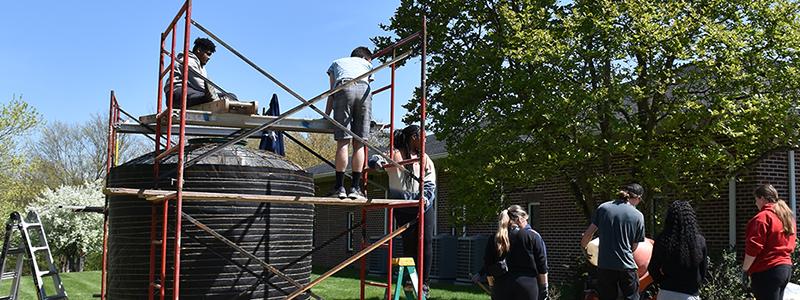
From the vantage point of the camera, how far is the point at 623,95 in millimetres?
13203

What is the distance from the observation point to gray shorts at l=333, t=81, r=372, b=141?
24.5ft

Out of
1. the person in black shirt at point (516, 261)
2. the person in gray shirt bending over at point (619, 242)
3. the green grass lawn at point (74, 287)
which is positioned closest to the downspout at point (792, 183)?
the person in gray shirt bending over at point (619, 242)

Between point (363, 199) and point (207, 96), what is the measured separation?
66.7 inches

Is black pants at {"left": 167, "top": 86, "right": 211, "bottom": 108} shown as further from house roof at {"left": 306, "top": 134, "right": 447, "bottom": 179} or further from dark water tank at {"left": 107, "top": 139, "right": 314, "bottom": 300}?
house roof at {"left": 306, "top": 134, "right": 447, "bottom": 179}

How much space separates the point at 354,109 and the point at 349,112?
6 cm

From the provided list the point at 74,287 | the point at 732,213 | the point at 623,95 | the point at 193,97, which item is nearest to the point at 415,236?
the point at 193,97

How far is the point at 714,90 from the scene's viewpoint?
1298cm

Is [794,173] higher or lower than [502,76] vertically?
lower

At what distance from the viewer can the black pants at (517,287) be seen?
7.56 meters

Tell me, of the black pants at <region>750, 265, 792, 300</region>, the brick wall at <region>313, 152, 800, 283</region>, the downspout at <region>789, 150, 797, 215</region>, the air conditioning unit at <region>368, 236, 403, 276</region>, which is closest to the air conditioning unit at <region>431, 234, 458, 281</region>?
the brick wall at <region>313, 152, 800, 283</region>

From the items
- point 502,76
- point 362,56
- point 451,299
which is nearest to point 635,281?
point 362,56

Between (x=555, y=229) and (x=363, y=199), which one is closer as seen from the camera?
(x=363, y=199)

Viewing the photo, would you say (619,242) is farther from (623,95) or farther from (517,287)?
(623,95)

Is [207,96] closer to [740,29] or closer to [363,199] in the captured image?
[363,199]
